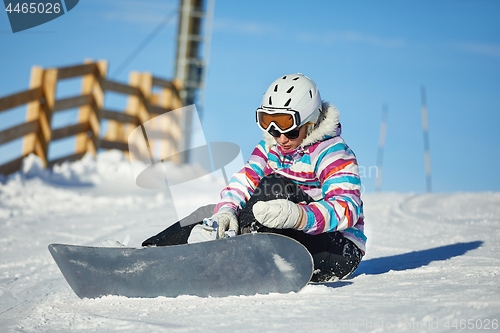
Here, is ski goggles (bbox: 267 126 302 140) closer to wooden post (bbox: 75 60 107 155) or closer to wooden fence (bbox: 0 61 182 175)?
wooden fence (bbox: 0 61 182 175)

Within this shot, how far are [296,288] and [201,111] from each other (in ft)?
36.3

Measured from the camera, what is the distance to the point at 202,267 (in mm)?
2963

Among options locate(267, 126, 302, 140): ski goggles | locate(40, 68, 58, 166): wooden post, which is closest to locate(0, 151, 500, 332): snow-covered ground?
locate(267, 126, 302, 140): ski goggles

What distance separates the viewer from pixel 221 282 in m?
2.97

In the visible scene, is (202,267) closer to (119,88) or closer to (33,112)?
(33,112)

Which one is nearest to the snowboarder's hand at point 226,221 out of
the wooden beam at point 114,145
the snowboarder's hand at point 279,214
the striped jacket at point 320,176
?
the striped jacket at point 320,176

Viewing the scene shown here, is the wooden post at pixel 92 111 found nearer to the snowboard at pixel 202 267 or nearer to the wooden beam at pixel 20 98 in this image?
the wooden beam at pixel 20 98

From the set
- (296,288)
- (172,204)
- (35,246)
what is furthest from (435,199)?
(296,288)

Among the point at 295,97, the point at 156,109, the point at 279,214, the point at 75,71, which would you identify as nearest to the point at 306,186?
the point at 295,97

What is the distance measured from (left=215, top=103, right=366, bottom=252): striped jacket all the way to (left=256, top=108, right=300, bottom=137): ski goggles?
4.1 inches

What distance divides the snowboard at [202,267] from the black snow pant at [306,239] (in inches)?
8.6

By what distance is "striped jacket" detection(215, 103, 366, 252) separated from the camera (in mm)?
3018

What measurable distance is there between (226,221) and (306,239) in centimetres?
41

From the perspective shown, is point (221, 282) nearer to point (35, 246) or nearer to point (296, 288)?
point (296, 288)
